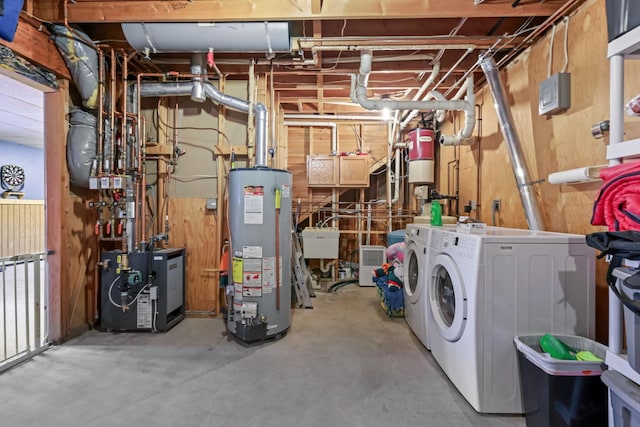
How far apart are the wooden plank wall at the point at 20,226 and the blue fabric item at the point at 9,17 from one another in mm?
5371

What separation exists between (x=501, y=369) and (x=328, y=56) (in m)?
3.07

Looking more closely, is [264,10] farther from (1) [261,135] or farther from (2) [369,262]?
(2) [369,262]

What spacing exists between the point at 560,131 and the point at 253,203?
2.46 meters

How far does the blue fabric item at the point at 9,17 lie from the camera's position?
1673mm

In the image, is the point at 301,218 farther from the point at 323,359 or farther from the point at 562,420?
the point at 562,420

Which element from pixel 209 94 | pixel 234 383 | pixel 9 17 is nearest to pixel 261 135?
pixel 209 94

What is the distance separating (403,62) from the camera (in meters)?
3.16

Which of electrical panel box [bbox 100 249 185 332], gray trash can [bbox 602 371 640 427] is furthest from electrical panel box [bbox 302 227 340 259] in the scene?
gray trash can [bbox 602 371 640 427]

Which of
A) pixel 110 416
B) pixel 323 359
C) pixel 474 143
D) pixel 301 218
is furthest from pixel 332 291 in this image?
pixel 110 416

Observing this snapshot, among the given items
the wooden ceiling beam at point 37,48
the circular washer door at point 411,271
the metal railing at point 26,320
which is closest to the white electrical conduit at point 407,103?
the circular washer door at point 411,271

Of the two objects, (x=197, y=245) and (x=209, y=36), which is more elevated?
(x=209, y=36)

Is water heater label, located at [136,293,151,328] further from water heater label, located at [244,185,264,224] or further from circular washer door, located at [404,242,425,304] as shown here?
circular washer door, located at [404,242,425,304]

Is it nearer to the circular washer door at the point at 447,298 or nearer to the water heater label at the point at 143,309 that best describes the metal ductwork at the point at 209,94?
the water heater label at the point at 143,309

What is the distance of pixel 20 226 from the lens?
570cm
